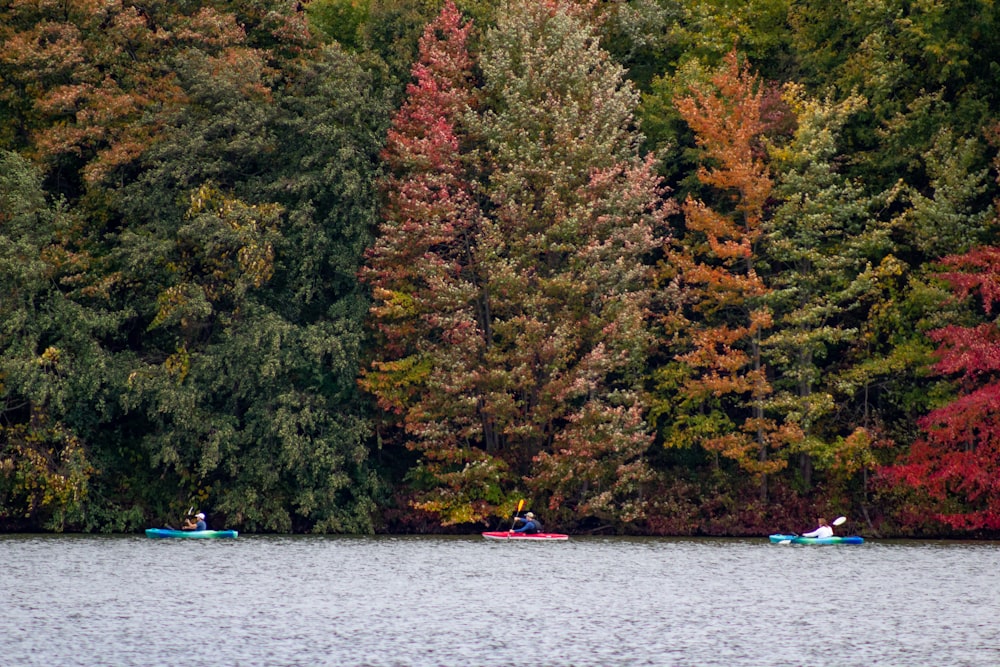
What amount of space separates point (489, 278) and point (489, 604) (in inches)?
855

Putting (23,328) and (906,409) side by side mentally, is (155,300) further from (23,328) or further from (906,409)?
(906,409)

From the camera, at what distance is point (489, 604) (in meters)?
36.3

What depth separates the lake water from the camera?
29.2m

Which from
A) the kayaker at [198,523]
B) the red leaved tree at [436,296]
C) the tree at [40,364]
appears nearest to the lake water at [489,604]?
the tree at [40,364]

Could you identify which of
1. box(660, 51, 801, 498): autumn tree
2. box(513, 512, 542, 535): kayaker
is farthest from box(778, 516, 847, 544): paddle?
box(513, 512, 542, 535): kayaker

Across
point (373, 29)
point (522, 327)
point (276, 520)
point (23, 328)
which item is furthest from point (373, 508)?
point (373, 29)

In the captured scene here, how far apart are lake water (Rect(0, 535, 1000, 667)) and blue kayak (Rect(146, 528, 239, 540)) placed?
1.24m

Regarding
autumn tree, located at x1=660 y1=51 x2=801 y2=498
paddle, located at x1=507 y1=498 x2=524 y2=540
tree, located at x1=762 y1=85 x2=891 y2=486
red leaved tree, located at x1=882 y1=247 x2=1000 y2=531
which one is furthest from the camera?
autumn tree, located at x1=660 y1=51 x2=801 y2=498

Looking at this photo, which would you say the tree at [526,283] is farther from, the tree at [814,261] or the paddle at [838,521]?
the paddle at [838,521]

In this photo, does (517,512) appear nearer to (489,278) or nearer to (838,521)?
(489,278)

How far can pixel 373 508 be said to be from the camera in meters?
57.8

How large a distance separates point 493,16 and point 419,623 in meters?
34.2

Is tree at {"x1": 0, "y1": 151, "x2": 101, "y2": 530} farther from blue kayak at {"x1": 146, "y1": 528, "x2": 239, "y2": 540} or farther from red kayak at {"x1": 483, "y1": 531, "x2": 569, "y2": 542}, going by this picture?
red kayak at {"x1": 483, "y1": 531, "x2": 569, "y2": 542}

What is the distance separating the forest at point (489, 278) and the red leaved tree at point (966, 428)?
6.6 inches
